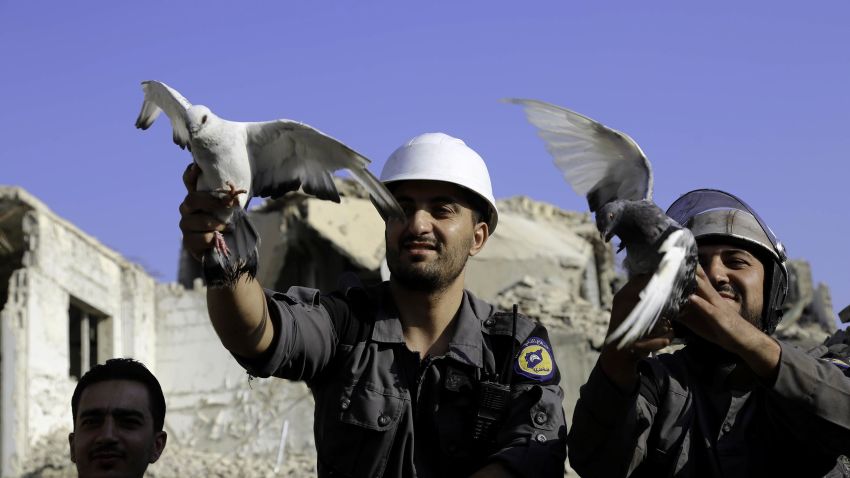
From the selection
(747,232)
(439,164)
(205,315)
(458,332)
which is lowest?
(458,332)

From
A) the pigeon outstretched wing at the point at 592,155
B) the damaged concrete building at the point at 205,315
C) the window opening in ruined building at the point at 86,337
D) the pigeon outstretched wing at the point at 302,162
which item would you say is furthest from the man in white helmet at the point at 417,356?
the window opening in ruined building at the point at 86,337

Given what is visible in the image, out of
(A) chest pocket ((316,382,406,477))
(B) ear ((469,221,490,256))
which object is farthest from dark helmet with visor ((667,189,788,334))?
(A) chest pocket ((316,382,406,477))

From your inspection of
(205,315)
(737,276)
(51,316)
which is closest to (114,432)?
(737,276)

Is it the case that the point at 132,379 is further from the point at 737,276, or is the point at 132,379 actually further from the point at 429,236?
the point at 737,276

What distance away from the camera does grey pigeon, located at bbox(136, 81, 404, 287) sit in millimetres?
3846

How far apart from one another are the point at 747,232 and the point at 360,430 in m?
1.62

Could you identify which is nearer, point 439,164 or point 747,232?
point 747,232

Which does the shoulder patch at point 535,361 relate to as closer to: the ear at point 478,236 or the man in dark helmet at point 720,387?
the man in dark helmet at point 720,387

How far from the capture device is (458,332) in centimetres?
454

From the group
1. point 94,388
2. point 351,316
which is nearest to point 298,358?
point 351,316

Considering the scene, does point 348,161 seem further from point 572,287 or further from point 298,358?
point 572,287

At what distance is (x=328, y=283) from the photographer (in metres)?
19.4

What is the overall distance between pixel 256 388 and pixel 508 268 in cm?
437

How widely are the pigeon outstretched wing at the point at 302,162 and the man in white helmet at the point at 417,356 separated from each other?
0.31 metres
